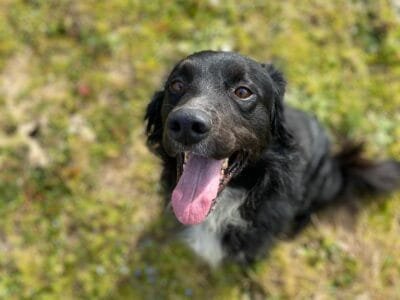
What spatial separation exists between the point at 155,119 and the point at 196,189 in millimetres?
813

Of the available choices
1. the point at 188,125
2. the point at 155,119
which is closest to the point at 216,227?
the point at 155,119

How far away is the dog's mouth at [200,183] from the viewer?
2.97 m

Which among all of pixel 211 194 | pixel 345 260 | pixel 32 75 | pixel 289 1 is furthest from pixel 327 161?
pixel 32 75

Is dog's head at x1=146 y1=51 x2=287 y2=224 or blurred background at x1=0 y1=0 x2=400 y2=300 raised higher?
dog's head at x1=146 y1=51 x2=287 y2=224

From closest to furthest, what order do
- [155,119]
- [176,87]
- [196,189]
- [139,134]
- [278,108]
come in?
[196,189] → [176,87] → [278,108] → [155,119] → [139,134]

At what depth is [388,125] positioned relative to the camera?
4.93 metres

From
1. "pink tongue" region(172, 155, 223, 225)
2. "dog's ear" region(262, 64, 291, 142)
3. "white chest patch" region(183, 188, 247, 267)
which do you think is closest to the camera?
"pink tongue" region(172, 155, 223, 225)

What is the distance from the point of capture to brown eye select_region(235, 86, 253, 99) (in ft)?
9.85

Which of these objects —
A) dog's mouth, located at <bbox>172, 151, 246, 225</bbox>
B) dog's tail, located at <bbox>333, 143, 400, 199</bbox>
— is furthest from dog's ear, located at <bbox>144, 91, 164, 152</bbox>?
dog's tail, located at <bbox>333, 143, 400, 199</bbox>

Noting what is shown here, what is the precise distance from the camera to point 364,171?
430 centimetres

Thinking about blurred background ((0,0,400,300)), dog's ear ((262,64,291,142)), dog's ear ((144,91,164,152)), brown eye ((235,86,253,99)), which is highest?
brown eye ((235,86,253,99))

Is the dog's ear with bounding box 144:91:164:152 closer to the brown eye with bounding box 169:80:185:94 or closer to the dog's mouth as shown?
the brown eye with bounding box 169:80:185:94

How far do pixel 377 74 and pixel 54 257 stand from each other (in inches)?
152

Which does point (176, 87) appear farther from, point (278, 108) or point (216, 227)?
point (216, 227)
